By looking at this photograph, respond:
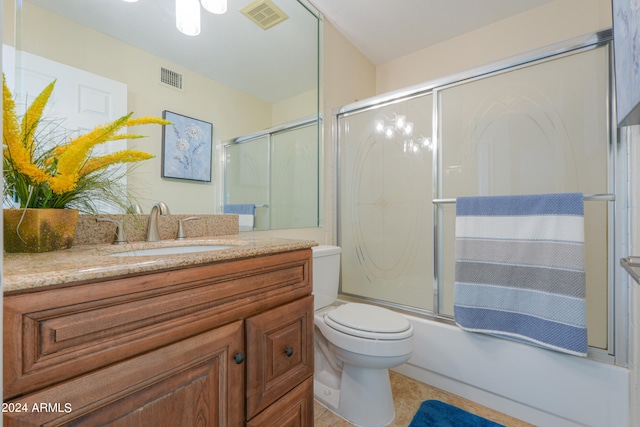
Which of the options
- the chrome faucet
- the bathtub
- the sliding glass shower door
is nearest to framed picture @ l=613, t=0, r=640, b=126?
the sliding glass shower door

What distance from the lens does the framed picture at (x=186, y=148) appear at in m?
1.17

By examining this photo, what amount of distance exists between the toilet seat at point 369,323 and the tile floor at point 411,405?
461 mm

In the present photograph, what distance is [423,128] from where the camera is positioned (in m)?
1.84

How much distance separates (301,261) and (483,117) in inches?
56.1

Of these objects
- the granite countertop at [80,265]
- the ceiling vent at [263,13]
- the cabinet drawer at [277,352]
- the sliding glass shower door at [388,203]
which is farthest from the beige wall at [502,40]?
the granite countertop at [80,265]

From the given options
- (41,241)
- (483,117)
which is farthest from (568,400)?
(41,241)

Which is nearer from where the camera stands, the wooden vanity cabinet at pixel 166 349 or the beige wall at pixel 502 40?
the wooden vanity cabinet at pixel 166 349

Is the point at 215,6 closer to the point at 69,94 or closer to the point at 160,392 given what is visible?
the point at 69,94

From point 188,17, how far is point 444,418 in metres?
2.20

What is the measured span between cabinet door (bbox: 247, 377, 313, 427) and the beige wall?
7.31 feet

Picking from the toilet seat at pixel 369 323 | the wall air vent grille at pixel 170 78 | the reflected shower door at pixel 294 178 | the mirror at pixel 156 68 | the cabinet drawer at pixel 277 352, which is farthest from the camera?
the reflected shower door at pixel 294 178

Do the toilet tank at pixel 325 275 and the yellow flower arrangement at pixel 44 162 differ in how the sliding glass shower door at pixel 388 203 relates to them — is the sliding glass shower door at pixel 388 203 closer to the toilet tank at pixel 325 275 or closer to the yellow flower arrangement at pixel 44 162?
the toilet tank at pixel 325 275

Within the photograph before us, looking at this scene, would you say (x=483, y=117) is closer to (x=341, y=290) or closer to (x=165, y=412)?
(x=341, y=290)

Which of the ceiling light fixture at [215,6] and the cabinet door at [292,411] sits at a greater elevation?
the ceiling light fixture at [215,6]
